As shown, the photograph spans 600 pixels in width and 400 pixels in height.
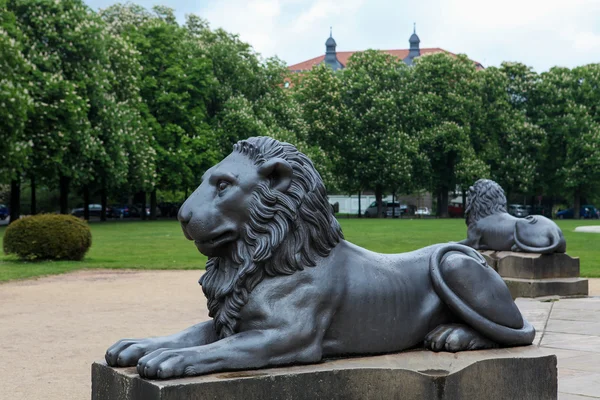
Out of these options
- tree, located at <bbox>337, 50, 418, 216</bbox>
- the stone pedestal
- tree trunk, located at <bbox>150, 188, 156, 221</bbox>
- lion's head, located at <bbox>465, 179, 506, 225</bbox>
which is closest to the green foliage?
tree trunk, located at <bbox>150, 188, 156, 221</bbox>

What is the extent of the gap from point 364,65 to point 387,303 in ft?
190

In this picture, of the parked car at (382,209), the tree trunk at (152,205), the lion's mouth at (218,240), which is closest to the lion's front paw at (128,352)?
the lion's mouth at (218,240)

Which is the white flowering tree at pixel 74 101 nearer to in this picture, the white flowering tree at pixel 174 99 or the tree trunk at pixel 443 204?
the white flowering tree at pixel 174 99

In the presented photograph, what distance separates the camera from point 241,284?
12.8 ft

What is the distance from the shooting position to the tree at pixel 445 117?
57.4 m

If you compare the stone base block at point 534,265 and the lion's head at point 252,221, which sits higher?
the lion's head at point 252,221

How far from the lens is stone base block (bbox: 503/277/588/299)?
1226 centimetres

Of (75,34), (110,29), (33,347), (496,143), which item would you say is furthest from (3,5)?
(496,143)

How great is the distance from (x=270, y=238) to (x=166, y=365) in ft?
2.56

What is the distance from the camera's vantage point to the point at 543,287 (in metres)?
12.3

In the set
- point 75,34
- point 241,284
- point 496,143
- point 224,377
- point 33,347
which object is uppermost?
point 75,34

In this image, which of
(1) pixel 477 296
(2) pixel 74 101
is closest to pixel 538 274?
(1) pixel 477 296

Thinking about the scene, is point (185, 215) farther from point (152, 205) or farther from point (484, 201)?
point (152, 205)

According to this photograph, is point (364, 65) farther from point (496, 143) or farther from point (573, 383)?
point (573, 383)
